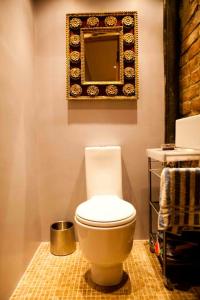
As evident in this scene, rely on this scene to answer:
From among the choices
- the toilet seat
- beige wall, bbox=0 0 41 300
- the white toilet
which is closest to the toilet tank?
the white toilet

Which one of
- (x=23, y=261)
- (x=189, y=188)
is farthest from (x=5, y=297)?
(x=189, y=188)

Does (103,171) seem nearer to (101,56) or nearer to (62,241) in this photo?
(62,241)

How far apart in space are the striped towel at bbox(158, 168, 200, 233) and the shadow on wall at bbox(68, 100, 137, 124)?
981 millimetres

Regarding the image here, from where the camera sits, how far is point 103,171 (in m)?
1.88

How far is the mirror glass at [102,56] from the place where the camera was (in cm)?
196

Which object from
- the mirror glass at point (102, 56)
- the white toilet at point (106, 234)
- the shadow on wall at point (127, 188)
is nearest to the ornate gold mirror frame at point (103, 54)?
the mirror glass at point (102, 56)

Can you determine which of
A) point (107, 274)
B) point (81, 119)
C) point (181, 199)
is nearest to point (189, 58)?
point (81, 119)

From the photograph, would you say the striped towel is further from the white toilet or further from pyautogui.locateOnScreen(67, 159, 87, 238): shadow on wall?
pyautogui.locateOnScreen(67, 159, 87, 238): shadow on wall

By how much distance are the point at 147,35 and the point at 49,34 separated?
2.67ft

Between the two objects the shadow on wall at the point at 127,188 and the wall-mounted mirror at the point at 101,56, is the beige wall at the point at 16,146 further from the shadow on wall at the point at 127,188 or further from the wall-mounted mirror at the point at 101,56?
the shadow on wall at the point at 127,188

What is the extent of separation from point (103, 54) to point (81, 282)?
5.54 ft

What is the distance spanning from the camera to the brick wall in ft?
5.20

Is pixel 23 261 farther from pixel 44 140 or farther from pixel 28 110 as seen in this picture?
pixel 28 110

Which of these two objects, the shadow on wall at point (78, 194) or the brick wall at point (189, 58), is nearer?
the brick wall at point (189, 58)
